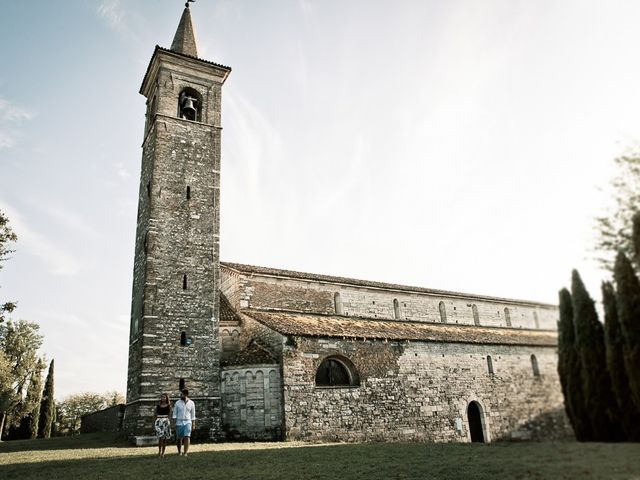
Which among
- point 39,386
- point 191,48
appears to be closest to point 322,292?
point 191,48

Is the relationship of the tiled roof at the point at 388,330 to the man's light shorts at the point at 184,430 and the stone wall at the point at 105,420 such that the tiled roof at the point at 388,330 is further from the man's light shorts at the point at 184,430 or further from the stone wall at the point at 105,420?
the stone wall at the point at 105,420

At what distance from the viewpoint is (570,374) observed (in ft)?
54.5

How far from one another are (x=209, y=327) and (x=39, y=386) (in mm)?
24066

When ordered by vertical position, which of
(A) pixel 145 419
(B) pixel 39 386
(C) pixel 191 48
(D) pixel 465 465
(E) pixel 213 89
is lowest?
(D) pixel 465 465

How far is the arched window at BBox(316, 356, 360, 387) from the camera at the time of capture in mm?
18703

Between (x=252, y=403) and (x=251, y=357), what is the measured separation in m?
1.75

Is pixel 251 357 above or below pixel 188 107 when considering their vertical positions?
below

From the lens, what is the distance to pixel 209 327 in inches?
738

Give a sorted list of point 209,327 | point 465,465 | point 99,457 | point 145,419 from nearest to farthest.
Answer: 1. point 465,465
2. point 99,457
3. point 145,419
4. point 209,327

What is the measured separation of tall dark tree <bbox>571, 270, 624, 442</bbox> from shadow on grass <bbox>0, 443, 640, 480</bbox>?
5.31 m

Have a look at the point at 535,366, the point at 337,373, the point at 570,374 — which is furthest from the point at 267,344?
the point at 535,366

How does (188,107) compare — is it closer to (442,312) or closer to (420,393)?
(420,393)

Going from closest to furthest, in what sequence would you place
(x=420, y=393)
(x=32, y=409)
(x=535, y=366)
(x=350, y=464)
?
(x=350, y=464) → (x=420, y=393) → (x=535, y=366) → (x=32, y=409)

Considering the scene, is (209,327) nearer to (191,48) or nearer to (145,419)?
(145,419)
